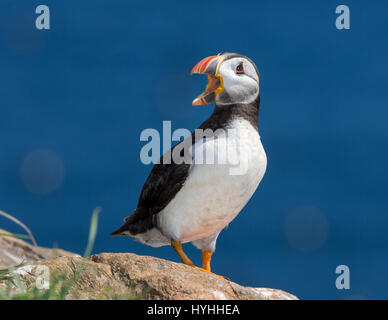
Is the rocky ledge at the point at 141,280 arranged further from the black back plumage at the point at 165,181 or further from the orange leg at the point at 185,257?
the black back plumage at the point at 165,181

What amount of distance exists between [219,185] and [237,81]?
38.4 inches

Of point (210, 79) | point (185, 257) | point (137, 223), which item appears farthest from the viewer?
point (137, 223)

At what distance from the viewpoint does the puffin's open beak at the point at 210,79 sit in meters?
5.58

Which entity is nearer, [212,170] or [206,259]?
[212,170]

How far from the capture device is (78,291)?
4.52m

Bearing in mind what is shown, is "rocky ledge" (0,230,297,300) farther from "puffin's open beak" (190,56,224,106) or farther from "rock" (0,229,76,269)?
"rock" (0,229,76,269)

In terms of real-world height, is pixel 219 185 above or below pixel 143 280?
above

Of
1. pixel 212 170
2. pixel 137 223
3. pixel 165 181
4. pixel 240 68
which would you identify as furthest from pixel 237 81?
pixel 137 223

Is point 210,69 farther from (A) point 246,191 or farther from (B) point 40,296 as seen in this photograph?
(B) point 40,296

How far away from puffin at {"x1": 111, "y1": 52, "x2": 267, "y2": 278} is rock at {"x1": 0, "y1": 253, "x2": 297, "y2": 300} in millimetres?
701

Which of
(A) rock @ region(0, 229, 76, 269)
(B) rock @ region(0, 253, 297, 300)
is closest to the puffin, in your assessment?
(B) rock @ region(0, 253, 297, 300)

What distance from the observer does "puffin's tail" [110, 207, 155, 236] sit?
228 inches

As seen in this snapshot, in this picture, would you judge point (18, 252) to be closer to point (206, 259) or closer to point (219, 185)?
point (206, 259)

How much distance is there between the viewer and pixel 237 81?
18.4 feet
